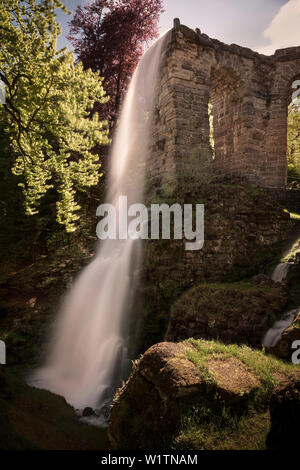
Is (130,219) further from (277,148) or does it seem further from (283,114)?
(283,114)

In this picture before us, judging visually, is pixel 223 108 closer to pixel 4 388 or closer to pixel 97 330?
pixel 97 330

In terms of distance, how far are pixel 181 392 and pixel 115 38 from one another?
15.1 meters

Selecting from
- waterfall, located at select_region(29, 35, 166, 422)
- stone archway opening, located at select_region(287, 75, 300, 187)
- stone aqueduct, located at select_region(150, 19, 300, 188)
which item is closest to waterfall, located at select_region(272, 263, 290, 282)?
waterfall, located at select_region(29, 35, 166, 422)

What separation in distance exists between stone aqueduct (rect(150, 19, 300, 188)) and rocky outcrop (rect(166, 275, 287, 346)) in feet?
14.6

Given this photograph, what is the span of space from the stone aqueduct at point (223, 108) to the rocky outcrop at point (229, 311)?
175 inches

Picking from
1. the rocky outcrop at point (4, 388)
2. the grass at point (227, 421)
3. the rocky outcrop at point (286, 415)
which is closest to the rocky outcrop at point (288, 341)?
the grass at point (227, 421)

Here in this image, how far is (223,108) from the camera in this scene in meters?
11.1

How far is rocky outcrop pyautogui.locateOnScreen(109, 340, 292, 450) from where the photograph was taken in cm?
272

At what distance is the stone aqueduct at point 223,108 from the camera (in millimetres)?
8938

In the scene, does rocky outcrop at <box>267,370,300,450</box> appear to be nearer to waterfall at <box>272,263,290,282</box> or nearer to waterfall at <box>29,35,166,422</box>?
waterfall at <box>29,35,166,422</box>

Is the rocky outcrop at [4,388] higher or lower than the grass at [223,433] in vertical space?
lower

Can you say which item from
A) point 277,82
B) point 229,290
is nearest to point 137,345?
point 229,290

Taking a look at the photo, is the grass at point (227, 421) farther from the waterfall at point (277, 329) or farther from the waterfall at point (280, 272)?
the waterfall at point (280, 272)

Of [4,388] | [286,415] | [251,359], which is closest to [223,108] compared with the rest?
[251,359]
